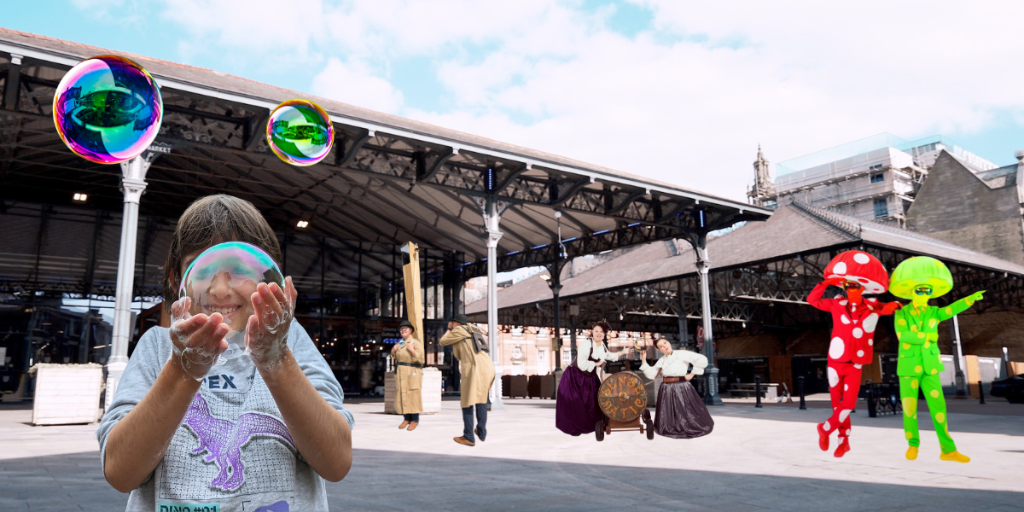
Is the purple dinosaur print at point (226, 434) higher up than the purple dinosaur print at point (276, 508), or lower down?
higher up

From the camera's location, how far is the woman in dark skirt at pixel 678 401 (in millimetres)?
10977

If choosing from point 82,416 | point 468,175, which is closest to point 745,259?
point 468,175

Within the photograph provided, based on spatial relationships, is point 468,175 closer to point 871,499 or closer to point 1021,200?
point 871,499

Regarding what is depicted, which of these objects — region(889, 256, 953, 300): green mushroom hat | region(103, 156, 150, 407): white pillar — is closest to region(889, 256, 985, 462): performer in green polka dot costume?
region(889, 256, 953, 300): green mushroom hat

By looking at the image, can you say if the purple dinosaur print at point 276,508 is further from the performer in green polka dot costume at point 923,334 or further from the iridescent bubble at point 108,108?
the performer in green polka dot costume at point 923,334

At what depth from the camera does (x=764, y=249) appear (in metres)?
26.3

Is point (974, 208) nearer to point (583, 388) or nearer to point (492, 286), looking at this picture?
point (492, 286)

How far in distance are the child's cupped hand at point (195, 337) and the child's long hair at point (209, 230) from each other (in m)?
0.30

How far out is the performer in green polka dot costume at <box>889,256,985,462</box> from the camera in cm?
774

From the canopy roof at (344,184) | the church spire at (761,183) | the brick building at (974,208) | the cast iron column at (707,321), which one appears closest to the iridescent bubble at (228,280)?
the canopy roof at (344,184)

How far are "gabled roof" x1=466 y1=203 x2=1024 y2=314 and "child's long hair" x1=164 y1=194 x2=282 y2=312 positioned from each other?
77.4ft

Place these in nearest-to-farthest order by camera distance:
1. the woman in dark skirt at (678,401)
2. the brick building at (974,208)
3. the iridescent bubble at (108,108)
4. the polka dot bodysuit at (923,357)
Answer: the iridescent bubble at (108,108)
the polka dot bodysuit at (923,357)
the woman in dark skirt at (678,401)
the brick building at (974,208)

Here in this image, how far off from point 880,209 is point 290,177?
48.1 m

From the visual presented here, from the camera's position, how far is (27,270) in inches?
943
